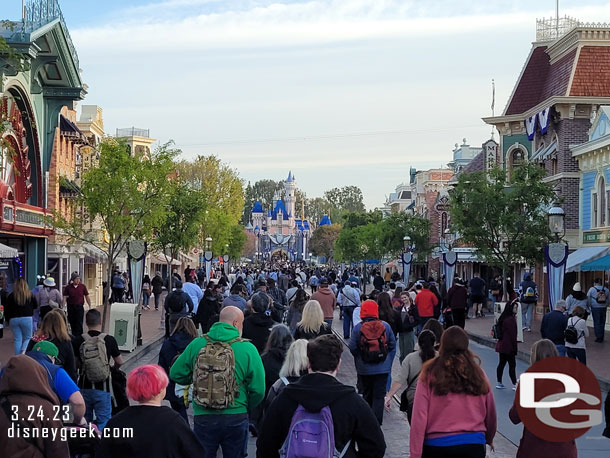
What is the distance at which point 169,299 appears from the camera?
48.6 ft

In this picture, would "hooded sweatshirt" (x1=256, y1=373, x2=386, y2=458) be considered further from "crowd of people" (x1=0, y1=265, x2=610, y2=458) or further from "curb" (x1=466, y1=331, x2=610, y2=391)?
"curb" (x1=466, y1=331, x2=610, y2=391)

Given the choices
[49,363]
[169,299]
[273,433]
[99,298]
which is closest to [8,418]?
[273,433]

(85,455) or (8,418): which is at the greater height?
(8,418)

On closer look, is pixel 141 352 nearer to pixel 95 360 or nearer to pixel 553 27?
pixel 95 360

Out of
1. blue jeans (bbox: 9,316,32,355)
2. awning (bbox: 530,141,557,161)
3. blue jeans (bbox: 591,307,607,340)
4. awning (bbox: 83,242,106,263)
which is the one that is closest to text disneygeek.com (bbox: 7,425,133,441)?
blue jeans (bbox: 9,316,32,355)

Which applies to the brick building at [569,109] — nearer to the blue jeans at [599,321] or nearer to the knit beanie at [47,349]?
the blue jeans at [599,321]

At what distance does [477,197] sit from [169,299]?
2015cm

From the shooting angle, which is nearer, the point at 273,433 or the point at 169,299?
the point at 273,433

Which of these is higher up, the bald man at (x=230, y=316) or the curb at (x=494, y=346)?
the bald man at (x=230, y=316)

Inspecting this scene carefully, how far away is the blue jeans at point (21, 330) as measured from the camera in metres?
18.4

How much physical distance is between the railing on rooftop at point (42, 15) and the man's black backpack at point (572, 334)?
60.9ft

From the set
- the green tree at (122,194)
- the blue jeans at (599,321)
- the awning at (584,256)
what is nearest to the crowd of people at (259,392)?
the green tree at (122,194)

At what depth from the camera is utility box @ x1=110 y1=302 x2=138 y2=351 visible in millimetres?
20016

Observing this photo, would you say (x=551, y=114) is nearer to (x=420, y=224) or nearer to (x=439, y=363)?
(x=420, y=224)
